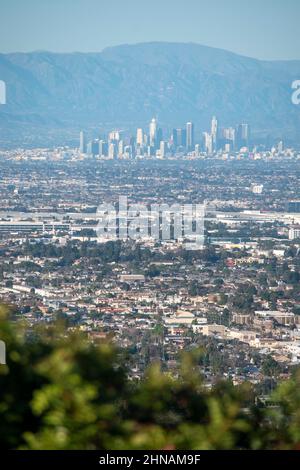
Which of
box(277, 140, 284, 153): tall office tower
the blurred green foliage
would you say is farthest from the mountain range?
the blurred green foliage

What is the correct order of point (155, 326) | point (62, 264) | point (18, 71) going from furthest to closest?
1. point (18, 71)
2. point (62, 264)
3. point (155, 326)

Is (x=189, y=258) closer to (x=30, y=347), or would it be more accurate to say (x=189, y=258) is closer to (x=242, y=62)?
(x=30, y=347)

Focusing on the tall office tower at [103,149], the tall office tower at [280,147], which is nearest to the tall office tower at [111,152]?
the tall office tower at [103,149]

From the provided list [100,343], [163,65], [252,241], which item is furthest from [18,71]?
[100,343]

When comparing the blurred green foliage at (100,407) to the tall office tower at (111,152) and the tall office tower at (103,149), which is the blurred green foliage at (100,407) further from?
the tall office tower at (103,149)

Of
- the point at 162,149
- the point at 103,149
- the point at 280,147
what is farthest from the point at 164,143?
the point at 280,147

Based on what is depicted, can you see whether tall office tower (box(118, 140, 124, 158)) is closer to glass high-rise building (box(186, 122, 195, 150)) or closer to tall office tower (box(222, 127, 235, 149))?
glass high-rise building (box(186, 122, 195, 150))
